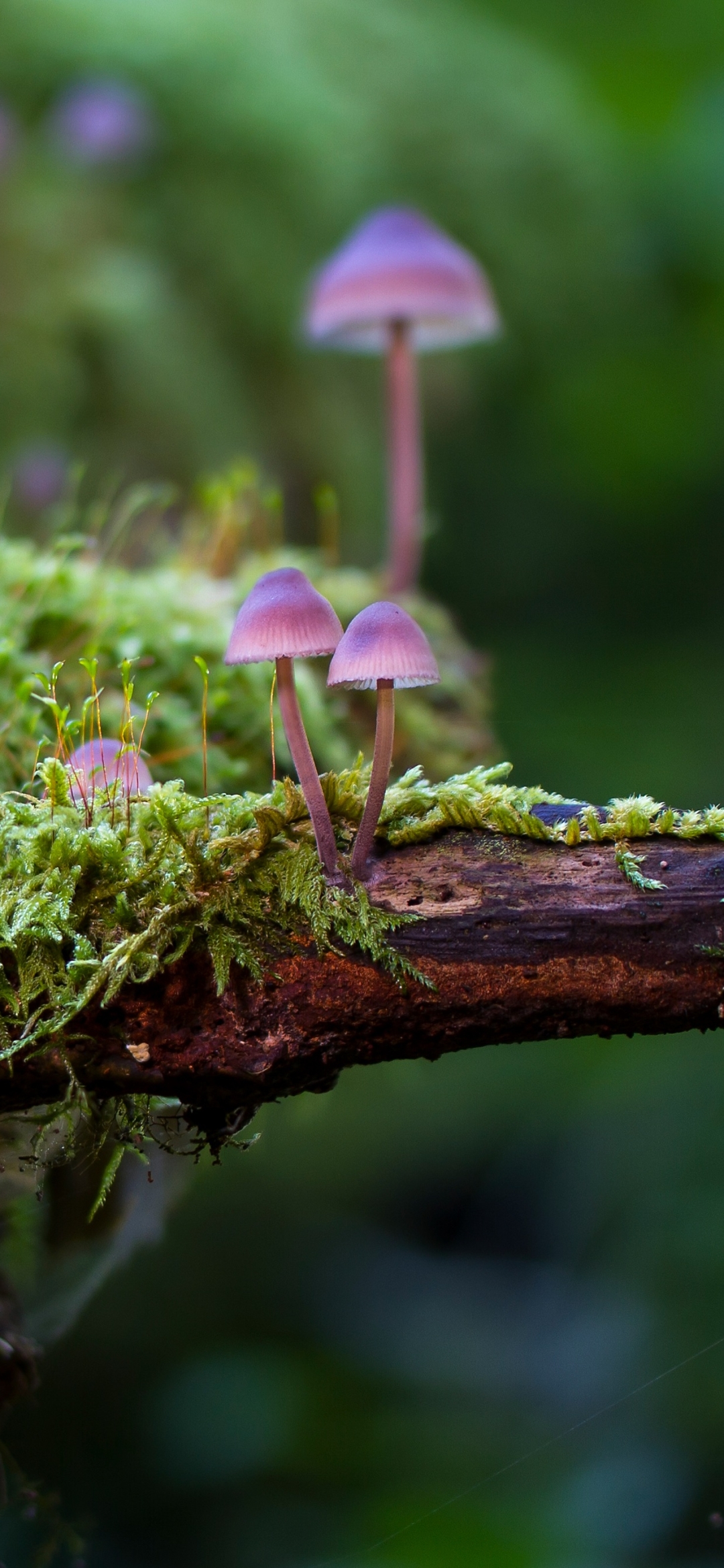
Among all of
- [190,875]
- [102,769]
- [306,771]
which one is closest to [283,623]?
[306,771]

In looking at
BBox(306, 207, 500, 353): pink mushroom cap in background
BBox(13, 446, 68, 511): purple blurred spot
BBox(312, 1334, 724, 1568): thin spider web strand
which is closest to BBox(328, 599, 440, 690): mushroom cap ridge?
BBox(312, 1334, 724, 1568): thin spider web strand

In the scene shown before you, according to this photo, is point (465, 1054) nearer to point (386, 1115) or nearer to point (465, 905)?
point (386, 1115)

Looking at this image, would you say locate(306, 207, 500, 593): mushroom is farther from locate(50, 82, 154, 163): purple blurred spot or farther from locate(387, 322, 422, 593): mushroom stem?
locate(50, 82, 154, 163): purple blurred spot

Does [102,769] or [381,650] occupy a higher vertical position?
[381,650]

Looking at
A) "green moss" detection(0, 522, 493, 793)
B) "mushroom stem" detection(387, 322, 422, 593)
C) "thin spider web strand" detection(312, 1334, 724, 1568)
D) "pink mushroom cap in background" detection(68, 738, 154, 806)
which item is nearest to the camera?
"pink mushroom cap in background" detection(68, 738, 154, 806)

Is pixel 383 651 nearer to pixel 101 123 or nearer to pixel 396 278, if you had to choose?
pixel 396 278

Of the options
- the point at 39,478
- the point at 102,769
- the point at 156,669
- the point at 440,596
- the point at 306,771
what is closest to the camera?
the point at 306,771

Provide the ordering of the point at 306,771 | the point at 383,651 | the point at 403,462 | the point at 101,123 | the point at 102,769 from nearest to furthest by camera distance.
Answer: the point at 383,651, the point at 306,771, the point at 102,769, the point at 403,462, the point at 101,123

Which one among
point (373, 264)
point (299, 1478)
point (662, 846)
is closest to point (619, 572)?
point (373, 264)
